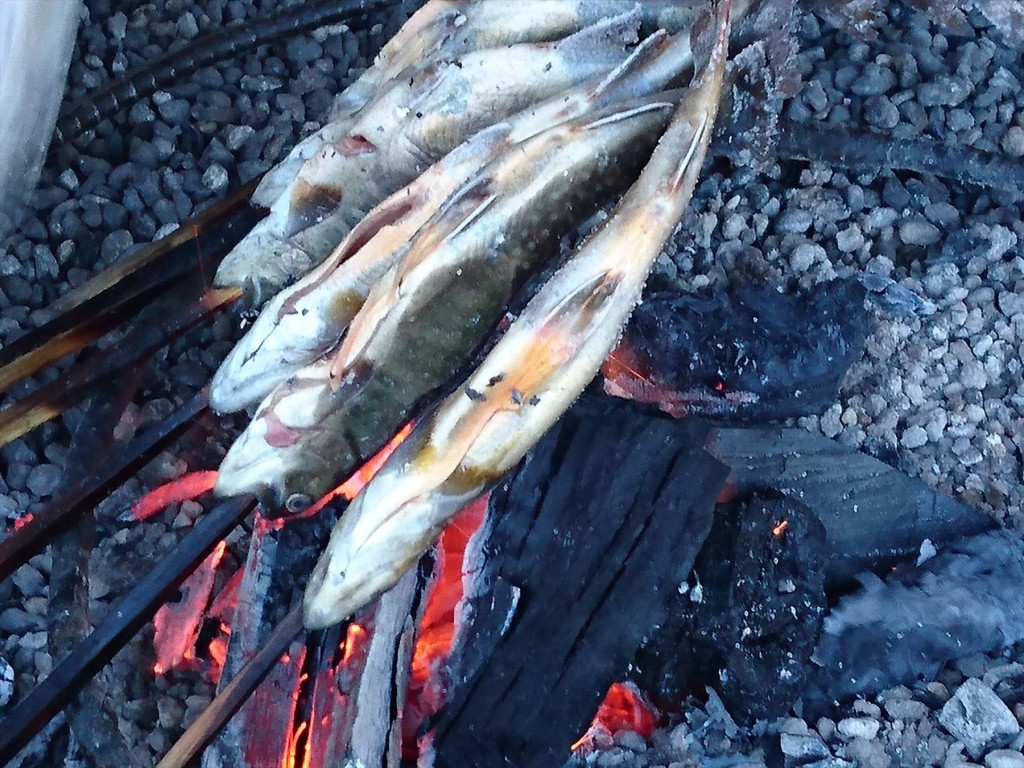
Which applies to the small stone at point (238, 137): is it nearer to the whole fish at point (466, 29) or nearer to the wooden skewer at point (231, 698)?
the whole fish at point (466, 29)

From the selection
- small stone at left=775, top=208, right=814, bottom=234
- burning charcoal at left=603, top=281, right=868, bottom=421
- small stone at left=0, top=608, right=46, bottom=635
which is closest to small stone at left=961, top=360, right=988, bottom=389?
burning charcoal at left=603, top=281, right=868, bottom=421

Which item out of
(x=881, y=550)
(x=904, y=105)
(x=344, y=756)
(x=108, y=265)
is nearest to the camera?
(x=344, y=756)

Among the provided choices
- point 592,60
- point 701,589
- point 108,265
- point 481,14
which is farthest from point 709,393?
point 108,265

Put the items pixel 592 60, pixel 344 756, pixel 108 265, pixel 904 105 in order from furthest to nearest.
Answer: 1. pixel 904 105
2. pixel 108 265
3. pixel 592 60
4. pixel 344 756

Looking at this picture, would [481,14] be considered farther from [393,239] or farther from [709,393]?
[709,393]

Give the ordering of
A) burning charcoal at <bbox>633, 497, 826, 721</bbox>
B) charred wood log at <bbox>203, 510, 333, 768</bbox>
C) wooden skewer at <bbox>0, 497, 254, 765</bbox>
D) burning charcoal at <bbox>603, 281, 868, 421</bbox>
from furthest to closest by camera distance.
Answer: burning charcoal at <bbox>603, 281, 868, 421</bbox>
burning charcoal at <bbox>633, 497, 826, 721</bbox>
charred wood log at <bbox>203, 510, 333, 768</bbox>
wooden skewer at <bbox>0, 497, 254, 765</bbox>

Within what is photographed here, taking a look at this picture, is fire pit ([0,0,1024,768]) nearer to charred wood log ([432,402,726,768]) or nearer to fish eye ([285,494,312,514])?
charred wood log ([432,402,726,768])

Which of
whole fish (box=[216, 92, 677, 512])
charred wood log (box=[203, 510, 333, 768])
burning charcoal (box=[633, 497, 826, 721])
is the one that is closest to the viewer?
whole fish (box=[216, 92, 677, 512])
